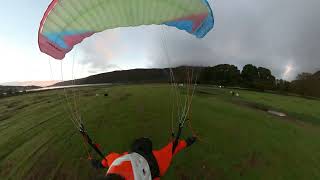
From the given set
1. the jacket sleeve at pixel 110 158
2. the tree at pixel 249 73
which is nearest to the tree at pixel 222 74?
the tree at pixel 249 73

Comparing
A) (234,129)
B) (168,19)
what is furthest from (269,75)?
(168,19)

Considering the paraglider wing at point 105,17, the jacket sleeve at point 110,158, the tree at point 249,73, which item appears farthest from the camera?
the tree at point 249,73

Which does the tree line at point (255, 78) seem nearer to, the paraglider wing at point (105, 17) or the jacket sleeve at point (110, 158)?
the paraglider wing at point (105, 17)

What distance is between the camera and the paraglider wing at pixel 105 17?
8.71 meters

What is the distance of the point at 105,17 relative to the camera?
356 inches

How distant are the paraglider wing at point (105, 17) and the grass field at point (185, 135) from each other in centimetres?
715

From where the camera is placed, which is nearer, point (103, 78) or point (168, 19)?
point (168, 19)

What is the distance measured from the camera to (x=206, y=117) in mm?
21562

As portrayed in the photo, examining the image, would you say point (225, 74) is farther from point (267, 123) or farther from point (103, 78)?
point (267, 123)

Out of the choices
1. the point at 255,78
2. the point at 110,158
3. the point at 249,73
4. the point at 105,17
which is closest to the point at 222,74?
the point at 249,73

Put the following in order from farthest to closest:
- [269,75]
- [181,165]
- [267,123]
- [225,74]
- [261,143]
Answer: [269,75] → [225,74] → [267,123] → [261,143] → [181,165]

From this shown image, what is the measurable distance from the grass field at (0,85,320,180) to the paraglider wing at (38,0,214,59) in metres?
7.15

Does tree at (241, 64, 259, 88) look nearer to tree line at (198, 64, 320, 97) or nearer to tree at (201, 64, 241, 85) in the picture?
tree line at (198, 64, 320, 97)

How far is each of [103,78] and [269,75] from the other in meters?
51.1
